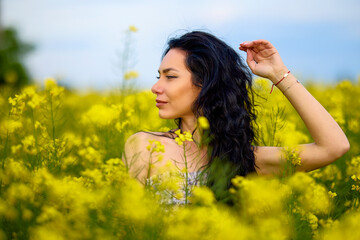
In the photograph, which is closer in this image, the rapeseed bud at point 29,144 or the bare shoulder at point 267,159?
the bare shoulder at point 267,159

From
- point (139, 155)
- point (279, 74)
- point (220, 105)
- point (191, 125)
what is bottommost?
point (139, 155)

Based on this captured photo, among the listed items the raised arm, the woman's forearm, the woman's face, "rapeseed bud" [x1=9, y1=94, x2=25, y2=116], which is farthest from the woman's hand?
"rapeseed bud" [x1=9, y1=94, x2=25, y2=116]

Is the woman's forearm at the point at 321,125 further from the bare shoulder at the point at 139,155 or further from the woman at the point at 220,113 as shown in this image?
the bare shoulder at the point at 139,155

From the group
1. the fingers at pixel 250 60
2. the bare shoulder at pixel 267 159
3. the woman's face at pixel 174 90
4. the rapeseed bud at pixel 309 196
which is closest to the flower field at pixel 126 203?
the rapeseed bud at pixel 309 196

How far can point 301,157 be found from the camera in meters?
2.24

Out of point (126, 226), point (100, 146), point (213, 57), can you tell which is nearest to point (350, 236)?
point (126, 226)

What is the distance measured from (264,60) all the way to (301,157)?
0.56 meters

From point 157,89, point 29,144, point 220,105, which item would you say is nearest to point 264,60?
point 220,105

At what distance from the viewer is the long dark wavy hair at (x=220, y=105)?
230 centimetres

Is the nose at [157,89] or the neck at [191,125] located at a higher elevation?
the nose at [157,89]

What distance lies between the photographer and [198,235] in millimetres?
1562

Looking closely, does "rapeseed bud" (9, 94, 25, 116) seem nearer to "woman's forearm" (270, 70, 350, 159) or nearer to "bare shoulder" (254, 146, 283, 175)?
"bare shoulder" (254, 146, 283, 175)

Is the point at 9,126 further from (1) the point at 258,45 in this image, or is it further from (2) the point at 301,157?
(2) the point at 301,157

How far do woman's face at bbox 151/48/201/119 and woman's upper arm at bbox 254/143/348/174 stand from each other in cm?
46
